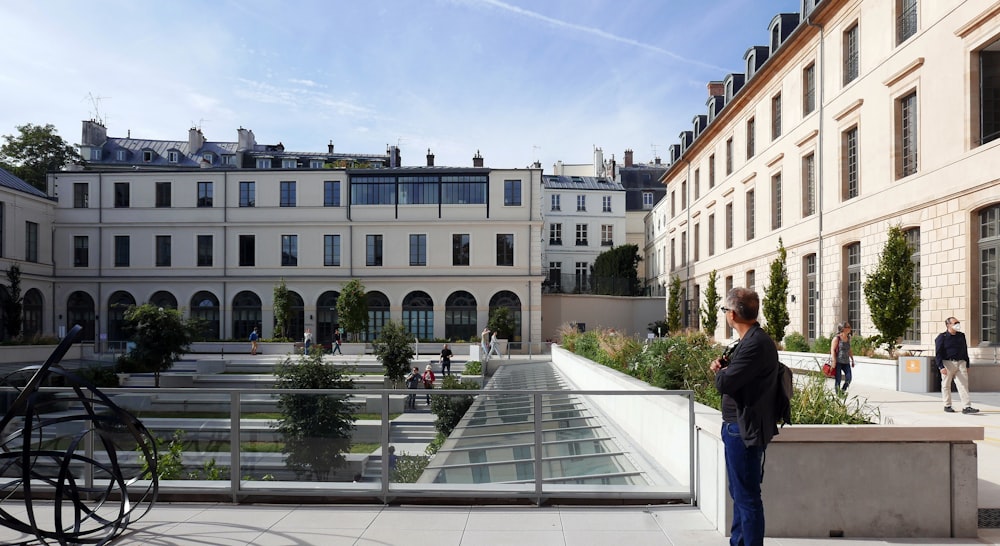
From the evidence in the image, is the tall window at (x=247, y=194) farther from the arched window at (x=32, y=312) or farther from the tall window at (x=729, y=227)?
the tall window at (x=729, y=227)

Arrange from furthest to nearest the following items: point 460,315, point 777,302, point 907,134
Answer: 1. point 460,315
2. point 777,302
3. point 907,134

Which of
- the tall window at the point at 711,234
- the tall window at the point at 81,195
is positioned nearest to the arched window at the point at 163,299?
the tall window at the point at 81,195

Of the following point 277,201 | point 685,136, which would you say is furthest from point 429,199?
point 685,136

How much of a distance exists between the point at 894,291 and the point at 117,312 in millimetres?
46505

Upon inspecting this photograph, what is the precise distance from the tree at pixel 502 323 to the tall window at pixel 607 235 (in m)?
22.5


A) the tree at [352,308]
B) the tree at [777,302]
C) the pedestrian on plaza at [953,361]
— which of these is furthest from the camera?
the tree at [352,308]

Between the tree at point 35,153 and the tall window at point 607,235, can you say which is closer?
the tree at point 35,153

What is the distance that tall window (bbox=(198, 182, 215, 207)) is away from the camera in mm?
46406

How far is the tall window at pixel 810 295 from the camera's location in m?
25.9

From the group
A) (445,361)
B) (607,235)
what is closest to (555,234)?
(607,235)

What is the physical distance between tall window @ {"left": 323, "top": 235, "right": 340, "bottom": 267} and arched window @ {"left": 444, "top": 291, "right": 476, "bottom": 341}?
824 cm

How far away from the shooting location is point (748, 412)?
4.50m

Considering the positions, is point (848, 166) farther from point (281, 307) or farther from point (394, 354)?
point (281, 307)

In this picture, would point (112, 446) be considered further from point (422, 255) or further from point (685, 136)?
point (685, 136)
